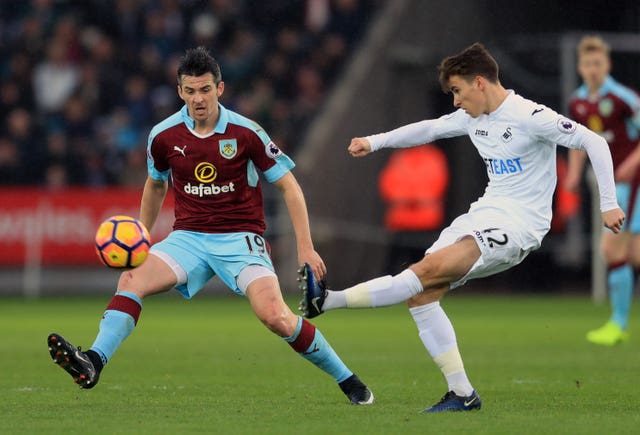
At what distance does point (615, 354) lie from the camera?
1098cm

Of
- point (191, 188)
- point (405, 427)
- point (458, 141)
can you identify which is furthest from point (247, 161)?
point (458, 141)

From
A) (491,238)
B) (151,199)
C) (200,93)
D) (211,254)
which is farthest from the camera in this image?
(151,199)

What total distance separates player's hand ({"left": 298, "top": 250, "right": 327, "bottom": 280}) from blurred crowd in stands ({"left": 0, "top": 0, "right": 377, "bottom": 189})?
13.1 metres

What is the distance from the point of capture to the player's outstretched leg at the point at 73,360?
6.97 meters

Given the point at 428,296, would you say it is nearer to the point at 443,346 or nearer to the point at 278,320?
the point at 443,346

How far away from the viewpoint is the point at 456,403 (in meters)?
7.24

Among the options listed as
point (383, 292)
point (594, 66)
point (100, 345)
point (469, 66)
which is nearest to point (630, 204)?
point (594, 66)

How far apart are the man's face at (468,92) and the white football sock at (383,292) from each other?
3.23 ft

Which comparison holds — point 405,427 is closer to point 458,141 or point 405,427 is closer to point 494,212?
point 494,212

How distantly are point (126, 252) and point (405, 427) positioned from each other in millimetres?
1936

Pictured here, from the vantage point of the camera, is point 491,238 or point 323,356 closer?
point 491,238

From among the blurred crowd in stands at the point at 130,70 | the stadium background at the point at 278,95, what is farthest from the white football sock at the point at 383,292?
the blurred crowd in stands at the point at 130,70

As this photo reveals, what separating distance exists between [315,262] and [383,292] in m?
0.39

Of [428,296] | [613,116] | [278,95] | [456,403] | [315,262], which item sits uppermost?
[613,116]
